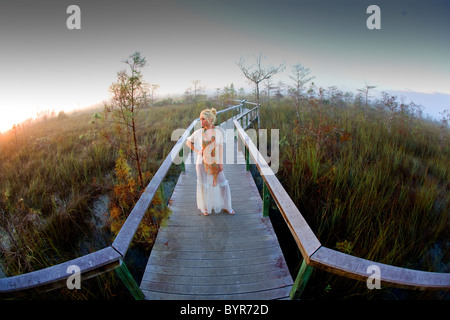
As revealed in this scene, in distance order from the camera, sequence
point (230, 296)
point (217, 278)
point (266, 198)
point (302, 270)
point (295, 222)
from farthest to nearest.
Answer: point (266, 198) → point (217, 278) → point (230, 296) → point (295, 222) → point (302, 270)

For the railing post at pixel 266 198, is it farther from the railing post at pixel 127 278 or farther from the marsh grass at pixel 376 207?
the railing post at pixel 127 278

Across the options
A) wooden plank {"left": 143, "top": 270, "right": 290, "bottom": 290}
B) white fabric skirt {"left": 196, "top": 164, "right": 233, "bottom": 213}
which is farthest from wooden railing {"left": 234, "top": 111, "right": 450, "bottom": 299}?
white fabric skirt {"left": 196, "top": 164, "right": 233, "bottom": 213}

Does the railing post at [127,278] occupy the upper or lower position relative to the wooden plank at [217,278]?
upper

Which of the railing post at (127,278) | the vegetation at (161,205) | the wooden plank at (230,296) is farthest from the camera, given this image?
the vegetation at (161,205)

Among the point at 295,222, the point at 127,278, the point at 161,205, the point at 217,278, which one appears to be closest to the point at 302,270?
the point at 295,222

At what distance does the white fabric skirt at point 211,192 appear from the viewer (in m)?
3.39

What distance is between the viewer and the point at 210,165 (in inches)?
129

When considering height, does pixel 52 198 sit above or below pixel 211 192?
below

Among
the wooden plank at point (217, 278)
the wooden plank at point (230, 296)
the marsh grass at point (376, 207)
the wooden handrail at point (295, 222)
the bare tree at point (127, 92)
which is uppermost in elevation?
the bare tree at point (127, 92)

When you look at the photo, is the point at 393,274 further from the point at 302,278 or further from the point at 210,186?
the point at 210,186

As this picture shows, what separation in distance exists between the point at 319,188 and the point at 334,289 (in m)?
2.02

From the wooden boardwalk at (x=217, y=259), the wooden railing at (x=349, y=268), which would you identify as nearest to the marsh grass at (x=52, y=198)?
the wooden boardwalk at (x=217, y=259)

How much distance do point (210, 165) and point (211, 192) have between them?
519mm

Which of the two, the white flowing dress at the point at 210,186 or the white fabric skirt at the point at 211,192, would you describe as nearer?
the white flowing dress at the point at 210,186
